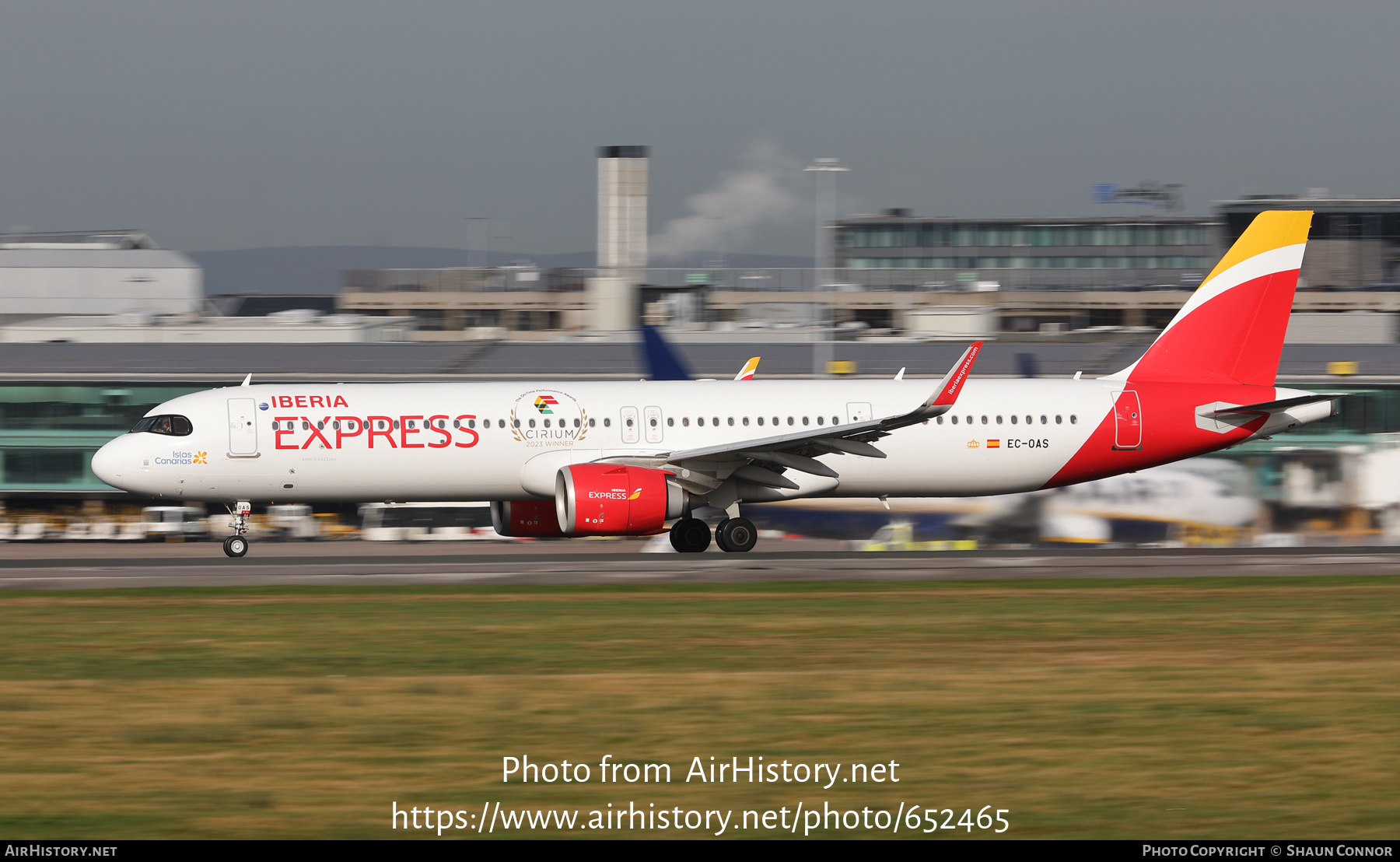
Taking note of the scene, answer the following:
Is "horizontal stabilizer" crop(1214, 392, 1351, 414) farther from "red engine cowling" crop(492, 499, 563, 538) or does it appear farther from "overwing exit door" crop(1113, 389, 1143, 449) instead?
"red engine cowling" crop(492, 499, 563, 538)

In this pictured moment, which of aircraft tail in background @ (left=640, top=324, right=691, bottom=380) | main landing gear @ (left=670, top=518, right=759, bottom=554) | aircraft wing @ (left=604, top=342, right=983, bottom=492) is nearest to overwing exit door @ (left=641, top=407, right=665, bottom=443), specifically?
aircraft wing @ (left=604, top=342, right=983, bottom=492)

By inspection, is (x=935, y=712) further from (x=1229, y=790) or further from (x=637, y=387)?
(x=637, y=387)

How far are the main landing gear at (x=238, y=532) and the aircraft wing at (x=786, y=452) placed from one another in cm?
687

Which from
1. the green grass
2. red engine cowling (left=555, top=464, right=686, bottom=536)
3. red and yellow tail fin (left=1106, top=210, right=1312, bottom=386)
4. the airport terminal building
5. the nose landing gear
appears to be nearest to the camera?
the green grass

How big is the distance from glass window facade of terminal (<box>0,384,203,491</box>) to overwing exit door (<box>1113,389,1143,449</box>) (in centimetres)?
2410

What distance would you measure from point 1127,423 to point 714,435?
7.96m

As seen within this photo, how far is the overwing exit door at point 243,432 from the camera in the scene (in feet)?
88.9

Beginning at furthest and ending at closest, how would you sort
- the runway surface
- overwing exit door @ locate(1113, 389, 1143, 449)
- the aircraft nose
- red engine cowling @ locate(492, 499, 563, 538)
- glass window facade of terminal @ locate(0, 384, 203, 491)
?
1. glass window facade of terminal @ locate(0, 384, 203, 491)
2. overwing exit door @ locate(1113, 389, 1143, 449)
3. red engine cowling @ locate(492, 499, 563, 538)
4. the aircraft nose
5. the runway surface

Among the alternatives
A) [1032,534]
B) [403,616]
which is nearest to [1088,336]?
[1032,534]

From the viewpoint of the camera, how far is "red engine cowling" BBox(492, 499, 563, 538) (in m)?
28.3

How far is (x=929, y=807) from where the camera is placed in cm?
884

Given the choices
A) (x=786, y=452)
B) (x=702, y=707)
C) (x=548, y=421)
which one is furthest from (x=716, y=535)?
(x=702, y=707)

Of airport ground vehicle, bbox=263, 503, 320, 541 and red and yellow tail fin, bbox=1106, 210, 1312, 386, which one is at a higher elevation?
red and yellow tail fin, bbox=1106, 210, 1312, 386

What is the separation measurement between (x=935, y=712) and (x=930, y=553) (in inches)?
628
